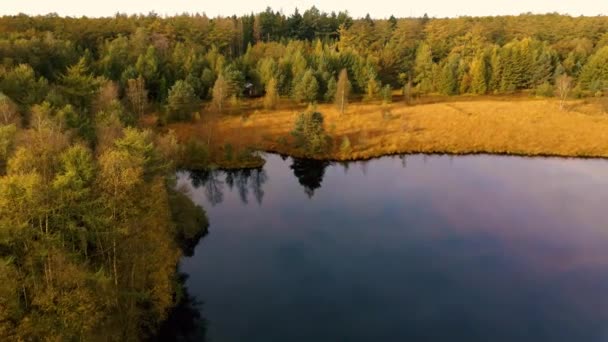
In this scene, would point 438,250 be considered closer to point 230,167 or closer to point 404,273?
point 404,273

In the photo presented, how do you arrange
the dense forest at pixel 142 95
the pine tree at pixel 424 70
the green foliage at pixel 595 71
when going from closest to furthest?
the dense forest at pixel 142 95 < the green foliage at pixel 595 71 < the pine tree at pixel 424 70

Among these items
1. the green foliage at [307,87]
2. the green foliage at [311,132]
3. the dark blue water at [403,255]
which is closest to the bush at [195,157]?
the dark blue water at [403,255]

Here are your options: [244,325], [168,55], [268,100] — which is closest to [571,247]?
[244,325]

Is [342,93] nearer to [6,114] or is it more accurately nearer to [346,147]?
[346,147]

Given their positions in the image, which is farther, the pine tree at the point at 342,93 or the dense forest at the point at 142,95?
the pine tree at the point at 342,93

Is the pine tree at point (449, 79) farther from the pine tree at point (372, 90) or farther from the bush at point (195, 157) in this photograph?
the bush at point (195, 157)

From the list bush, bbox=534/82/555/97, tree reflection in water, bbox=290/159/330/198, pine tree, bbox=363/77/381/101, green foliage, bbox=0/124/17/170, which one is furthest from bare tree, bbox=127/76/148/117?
bush, bbox=534/82/555/97
